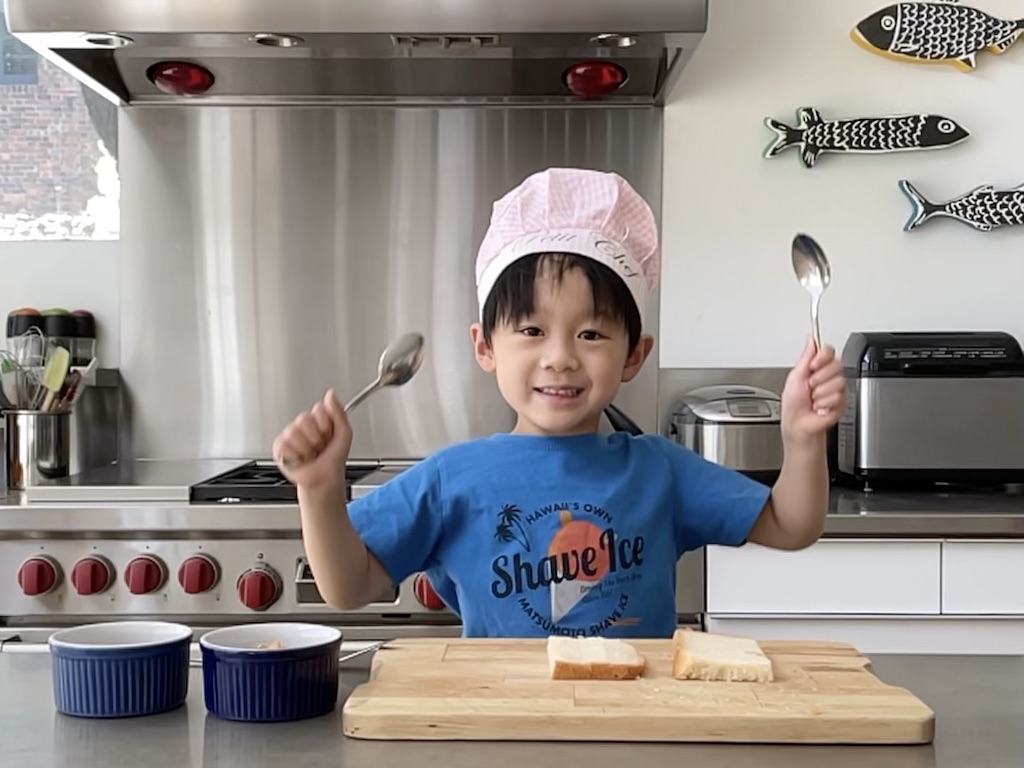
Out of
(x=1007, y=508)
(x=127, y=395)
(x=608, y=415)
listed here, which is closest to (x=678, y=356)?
(x=608, y=415)

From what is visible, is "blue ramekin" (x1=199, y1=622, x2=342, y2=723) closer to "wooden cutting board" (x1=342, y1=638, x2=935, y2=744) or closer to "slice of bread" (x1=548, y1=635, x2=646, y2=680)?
"wooden cutting board" (x1=342, y1=638, x2=935, y2=744)

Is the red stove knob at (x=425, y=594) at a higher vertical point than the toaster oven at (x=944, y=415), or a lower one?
lower

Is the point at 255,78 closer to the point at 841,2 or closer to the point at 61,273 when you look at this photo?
the point at 61,273

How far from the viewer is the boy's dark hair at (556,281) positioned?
3.64 feet

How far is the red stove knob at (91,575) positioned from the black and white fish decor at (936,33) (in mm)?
1556

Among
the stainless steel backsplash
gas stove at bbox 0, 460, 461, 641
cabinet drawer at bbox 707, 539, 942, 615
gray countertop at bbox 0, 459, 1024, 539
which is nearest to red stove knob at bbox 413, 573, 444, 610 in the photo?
gas stove at bbox 0, 460, 461, 641

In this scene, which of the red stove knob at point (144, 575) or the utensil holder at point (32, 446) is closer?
the red stove knob at point (144, 575)

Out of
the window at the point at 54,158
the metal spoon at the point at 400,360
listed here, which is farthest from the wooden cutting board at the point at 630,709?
the window at the point at 54,158

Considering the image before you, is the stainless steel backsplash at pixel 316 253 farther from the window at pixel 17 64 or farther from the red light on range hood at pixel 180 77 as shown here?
the window at pixel 17 64

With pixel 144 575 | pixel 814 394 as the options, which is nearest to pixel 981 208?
pixel 814 394

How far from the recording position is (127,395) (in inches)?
92.5

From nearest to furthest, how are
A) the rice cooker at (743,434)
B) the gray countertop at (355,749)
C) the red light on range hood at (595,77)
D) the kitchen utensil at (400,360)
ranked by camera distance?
the gray countertop at (355,749), the kitchen utensil at (400,360), the rice cooker at (743,434), the red light on range hood at (595,77)

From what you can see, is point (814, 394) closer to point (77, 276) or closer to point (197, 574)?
point (197, 574)

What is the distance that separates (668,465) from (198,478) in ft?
3.42
